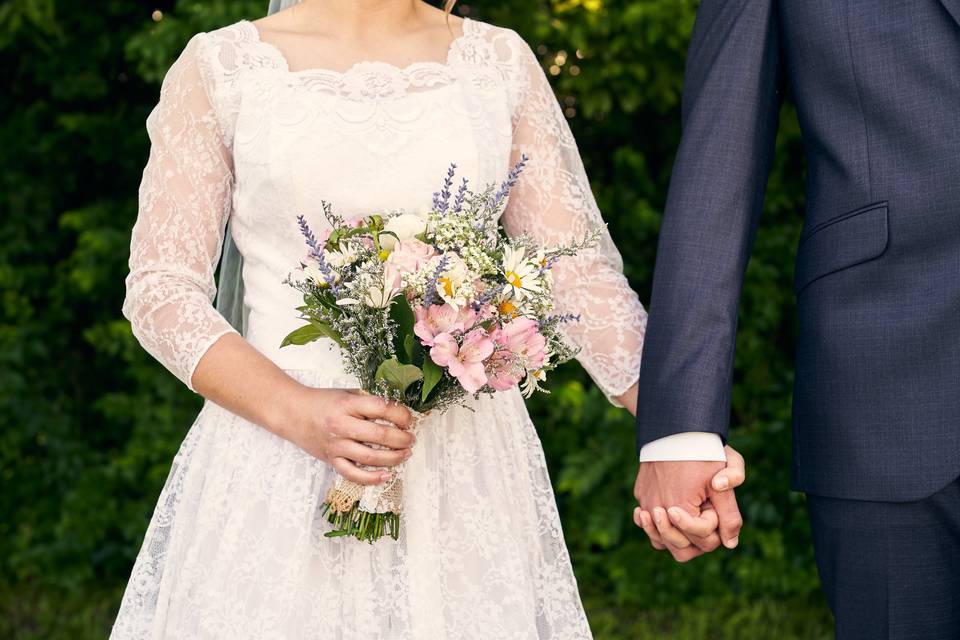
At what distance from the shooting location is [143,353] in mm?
4547

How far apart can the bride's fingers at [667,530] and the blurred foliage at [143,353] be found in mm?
2397

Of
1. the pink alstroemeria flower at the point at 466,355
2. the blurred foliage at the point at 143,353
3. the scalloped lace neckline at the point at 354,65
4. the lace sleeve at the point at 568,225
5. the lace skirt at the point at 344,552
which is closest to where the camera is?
the pink alstroemeria flower at the point at 466,355

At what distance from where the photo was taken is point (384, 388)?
176cm

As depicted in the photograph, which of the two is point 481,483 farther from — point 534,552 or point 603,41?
point 603,41

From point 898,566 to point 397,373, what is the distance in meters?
0.85

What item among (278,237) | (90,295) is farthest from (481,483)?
(90,295)

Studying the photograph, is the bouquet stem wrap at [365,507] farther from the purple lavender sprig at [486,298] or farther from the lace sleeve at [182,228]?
the lace sleeve at [182,228]

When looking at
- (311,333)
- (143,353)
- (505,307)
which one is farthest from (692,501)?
(143,353)

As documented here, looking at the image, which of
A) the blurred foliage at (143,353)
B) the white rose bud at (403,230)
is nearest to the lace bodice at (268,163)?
the white rose bud at (403,230)

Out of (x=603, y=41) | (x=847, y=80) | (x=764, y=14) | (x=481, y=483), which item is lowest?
(x=481, y=483)

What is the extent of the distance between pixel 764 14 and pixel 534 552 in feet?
3.48

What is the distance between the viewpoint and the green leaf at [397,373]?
1.70 m

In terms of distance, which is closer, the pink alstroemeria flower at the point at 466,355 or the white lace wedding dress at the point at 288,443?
the pink alstroemeria flower at the point at 466,355

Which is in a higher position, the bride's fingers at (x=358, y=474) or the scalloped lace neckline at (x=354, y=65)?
the scalloped lace neckline at (x=354, y=65)
